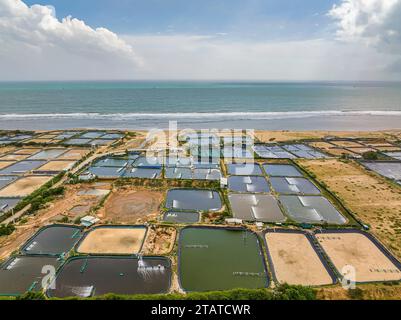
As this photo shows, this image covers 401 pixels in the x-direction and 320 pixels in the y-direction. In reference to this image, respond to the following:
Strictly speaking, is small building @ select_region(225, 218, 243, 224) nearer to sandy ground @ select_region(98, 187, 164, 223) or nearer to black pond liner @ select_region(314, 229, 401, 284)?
black pond liner @ select_region(314, 229, 401, 284)

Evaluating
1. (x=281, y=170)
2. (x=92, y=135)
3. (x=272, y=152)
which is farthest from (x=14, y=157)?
(x=272, y=152)

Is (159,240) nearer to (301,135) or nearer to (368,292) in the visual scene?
(368,292)

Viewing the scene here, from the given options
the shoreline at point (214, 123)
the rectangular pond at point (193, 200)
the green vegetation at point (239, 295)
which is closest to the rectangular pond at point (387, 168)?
the rectangular pond at point (193, 200)

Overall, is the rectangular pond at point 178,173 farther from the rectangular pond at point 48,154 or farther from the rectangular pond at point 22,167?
the rectangular pond at point 48,154

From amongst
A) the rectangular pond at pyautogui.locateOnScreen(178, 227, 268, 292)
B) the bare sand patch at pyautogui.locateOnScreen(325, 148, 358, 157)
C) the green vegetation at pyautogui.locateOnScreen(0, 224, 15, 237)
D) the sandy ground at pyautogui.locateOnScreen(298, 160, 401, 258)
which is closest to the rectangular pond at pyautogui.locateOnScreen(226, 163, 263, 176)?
the sandy ground at pyautogui.locateOnScreen(298, 160, 401, 258)

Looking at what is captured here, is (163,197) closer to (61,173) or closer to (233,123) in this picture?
(61,173)

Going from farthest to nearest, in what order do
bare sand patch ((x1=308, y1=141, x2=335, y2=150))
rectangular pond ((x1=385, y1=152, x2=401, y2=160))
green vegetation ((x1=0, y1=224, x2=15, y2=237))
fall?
1. bare sand patch ((x1=308, y1=141, x2=335, y2=150))
2. rectangular pond ((x1=385, y1=152, x2=401, y2=160))
3. green vegetation ((x1=0, y1=224, x2=15, y2=237))
